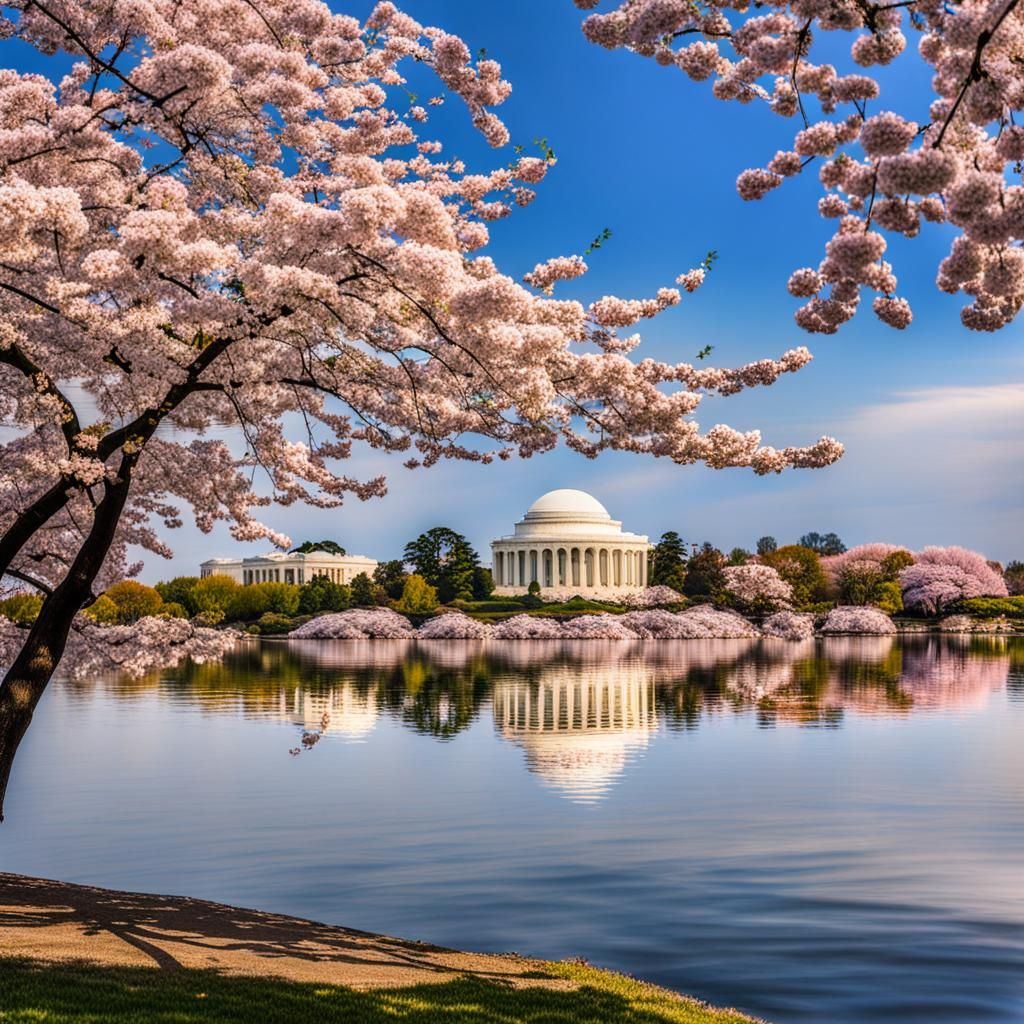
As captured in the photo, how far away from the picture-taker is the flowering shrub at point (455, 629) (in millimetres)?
91500

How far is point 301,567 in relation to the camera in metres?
160

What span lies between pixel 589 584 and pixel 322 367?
419 feet

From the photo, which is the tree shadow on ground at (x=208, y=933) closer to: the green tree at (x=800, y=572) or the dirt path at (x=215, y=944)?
the dirt path at (x=215, y=944)

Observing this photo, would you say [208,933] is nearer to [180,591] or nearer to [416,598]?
[416,598]

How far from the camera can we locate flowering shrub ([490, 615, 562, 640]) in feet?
299

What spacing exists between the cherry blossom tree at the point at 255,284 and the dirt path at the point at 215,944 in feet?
5.86

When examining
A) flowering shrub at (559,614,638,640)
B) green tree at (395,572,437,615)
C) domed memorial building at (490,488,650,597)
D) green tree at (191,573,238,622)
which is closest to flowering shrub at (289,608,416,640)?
green tree at (395,572,437,615)

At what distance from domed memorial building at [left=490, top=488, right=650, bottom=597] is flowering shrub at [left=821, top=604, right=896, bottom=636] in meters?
46.8

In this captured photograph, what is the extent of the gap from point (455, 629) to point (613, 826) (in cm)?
7377

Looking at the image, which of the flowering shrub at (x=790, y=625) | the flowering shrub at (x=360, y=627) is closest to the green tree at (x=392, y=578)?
the flowering shrub at (x=360, y=627)

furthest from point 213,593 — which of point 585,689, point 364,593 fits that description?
point 585,689

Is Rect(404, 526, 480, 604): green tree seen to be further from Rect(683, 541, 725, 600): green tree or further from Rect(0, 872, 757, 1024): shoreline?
Rect(0, 872, 757, 1024): shoreline

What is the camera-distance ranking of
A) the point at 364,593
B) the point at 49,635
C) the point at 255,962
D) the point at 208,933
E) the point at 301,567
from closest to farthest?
the point at 255,962 → the point at 208,933 → the point at 49,635 → the point at 364,593 → the point at 301,567

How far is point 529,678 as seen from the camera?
46969mm
